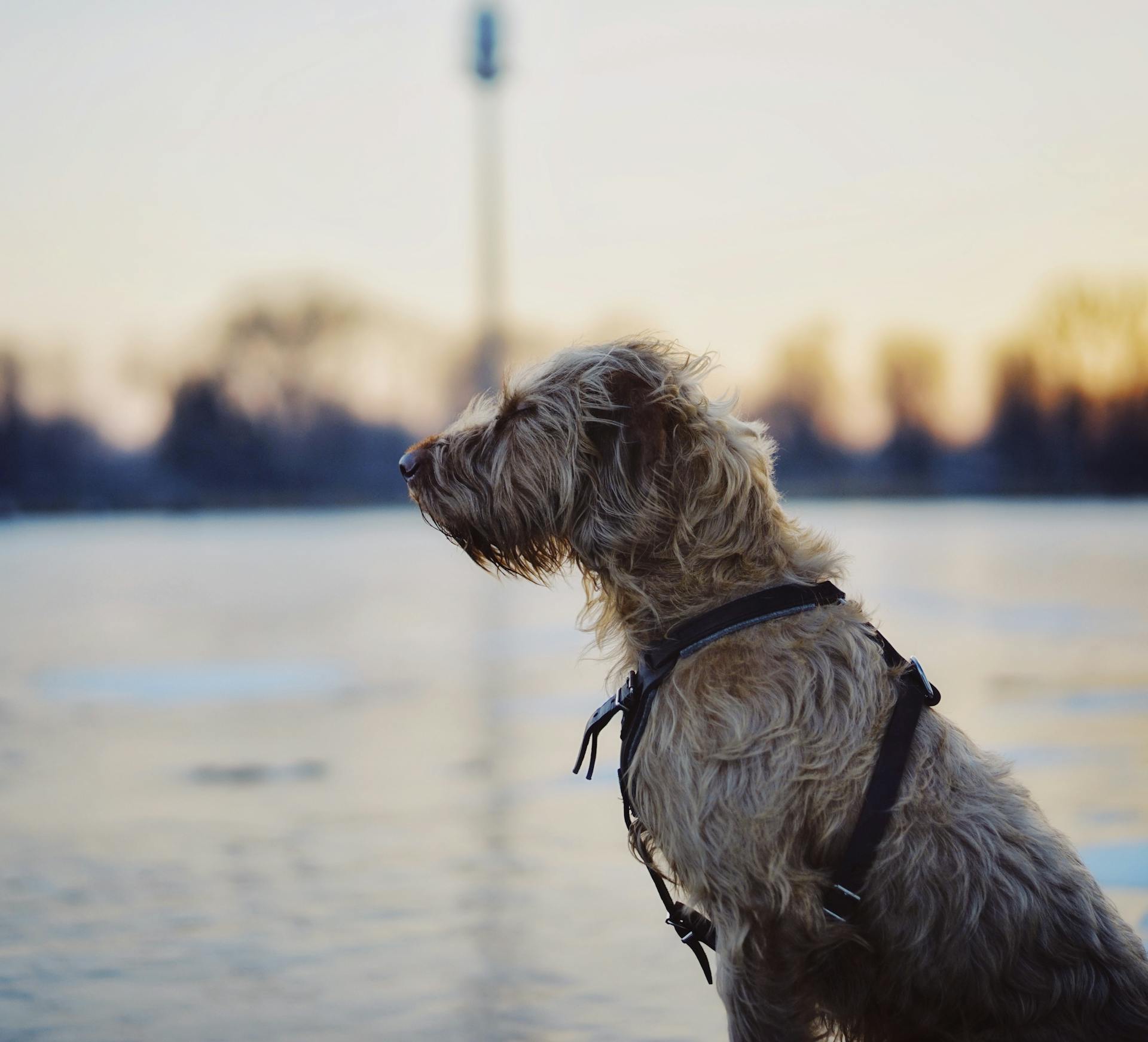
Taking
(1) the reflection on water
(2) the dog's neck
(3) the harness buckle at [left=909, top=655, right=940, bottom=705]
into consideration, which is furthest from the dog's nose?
(1) the reflection on water

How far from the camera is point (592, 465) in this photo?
3295 millimetres

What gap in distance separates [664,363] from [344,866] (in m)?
3.36

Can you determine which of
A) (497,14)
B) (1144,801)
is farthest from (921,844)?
(497,14)

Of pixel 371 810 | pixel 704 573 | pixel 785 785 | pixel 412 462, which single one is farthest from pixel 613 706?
pixel 371 810

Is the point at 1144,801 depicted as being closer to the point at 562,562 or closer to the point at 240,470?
the point at 562,562

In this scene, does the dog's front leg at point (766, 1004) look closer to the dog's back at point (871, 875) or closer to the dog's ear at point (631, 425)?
the dog's back at point (871, 875)

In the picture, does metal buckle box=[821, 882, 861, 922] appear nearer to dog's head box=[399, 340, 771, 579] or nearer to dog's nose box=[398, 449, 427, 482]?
dog's head box=[399, 340, 771, 579]

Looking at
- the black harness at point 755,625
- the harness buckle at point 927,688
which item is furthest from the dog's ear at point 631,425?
the harness buckle at point 927,688

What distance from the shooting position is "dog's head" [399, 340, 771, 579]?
10.5 ft

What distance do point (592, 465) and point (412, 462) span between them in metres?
0.51

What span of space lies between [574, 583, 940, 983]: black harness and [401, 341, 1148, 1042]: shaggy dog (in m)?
0.03

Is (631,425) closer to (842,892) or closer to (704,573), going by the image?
(704,573)

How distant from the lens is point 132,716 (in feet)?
31.2

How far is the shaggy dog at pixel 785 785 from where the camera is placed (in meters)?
2.78
